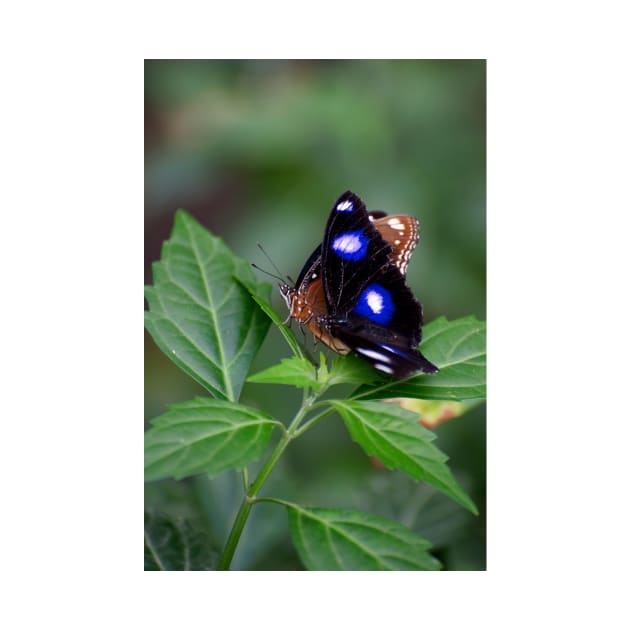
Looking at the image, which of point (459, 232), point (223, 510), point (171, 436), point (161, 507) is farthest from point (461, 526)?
point (459, 232)

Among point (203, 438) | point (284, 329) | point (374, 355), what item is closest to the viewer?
point (203, 438)

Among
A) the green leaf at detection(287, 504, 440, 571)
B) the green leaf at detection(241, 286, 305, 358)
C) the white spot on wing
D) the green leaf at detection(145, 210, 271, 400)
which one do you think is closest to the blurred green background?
the green leaf at detection(145, 210, 271, 400)

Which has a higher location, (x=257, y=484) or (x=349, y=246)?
(x=349, y=246)

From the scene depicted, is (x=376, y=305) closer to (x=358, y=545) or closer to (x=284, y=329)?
(x=284, y=329)

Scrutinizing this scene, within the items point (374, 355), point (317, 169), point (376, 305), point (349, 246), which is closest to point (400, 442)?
point (374, 355)

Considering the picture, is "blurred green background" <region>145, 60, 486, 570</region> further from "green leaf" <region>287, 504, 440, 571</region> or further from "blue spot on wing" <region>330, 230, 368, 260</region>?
"green leaf" <region>287, 504, 440, 571</region>

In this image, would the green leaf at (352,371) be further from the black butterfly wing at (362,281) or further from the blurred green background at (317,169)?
the blurred green background at (317,169)

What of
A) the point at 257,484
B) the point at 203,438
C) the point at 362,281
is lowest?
the point at 257,484

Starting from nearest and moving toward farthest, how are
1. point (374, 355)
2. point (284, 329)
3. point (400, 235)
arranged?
point (374, 355)
point (284, 329)
point (400, 235)
